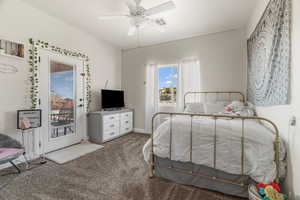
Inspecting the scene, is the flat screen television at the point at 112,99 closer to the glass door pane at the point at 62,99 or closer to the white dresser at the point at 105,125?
the white dresser at the point at 105,125

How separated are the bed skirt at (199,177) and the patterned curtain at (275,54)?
1.01 metres

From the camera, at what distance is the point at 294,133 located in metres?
1.29

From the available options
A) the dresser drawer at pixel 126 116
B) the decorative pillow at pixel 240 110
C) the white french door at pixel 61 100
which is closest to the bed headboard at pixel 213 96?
the decorative pillow at pixel 240 110

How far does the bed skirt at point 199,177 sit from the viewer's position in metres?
1.52

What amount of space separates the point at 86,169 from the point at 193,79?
3107 millimetres

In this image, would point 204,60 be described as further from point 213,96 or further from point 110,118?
point 110,118

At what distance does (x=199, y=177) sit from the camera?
169cm

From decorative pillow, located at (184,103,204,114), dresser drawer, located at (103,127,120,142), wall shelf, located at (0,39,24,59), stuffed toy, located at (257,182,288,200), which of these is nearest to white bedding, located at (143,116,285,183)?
stuffed toy, located at (257,182,288,200)

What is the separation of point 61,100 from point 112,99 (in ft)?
4.18

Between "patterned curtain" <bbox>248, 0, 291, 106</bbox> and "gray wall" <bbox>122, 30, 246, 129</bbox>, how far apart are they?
1.09 meters

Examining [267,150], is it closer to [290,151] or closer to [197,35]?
[290,151]

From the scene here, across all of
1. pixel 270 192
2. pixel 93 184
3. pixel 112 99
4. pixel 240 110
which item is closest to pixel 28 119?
pixel 93 184

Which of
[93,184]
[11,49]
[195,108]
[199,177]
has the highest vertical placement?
[11,49]

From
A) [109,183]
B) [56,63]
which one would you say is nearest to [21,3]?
[56,63]
